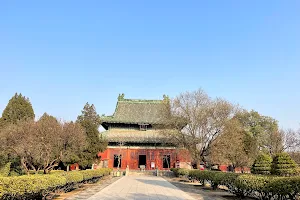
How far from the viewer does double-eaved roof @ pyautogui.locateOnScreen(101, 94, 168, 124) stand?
118ft

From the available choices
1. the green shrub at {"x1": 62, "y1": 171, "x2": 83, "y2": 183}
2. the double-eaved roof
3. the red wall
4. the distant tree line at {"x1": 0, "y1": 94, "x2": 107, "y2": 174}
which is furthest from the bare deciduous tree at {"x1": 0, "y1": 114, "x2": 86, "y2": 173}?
the double-eaved roof

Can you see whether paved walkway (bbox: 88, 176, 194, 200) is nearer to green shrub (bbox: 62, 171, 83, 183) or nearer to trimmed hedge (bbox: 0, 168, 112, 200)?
green shrub (bbox: 62, 171, 83, 183)

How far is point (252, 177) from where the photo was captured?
10.7 meters

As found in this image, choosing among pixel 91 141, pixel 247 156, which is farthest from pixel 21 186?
pixel 247 156

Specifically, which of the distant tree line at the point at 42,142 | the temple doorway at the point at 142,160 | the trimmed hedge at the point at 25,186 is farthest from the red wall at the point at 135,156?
the trimmed hedge at the point at 25,186

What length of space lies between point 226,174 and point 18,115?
30.7 m

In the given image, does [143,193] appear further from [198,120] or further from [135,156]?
[135,156]

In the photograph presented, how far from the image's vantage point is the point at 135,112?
125ft

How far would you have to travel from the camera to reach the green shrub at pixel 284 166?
10.6 m

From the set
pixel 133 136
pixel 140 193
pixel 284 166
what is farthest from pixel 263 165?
pixel 133 136

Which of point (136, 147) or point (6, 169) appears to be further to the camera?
point (136, 147)

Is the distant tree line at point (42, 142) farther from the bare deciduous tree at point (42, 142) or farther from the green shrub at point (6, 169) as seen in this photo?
the green shrub at point (6, 169)

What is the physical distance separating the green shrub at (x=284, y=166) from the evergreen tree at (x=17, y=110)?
3034cm

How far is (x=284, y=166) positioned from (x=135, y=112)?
28.6 meters
